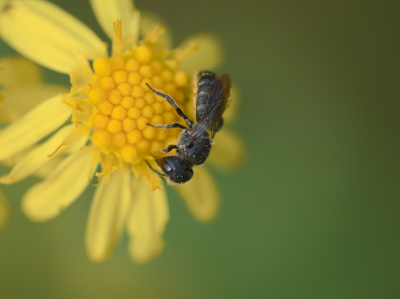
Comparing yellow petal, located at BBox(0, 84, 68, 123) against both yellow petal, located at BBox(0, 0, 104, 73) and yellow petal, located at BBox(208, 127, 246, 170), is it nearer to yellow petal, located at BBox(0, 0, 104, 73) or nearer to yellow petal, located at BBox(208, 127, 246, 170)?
yellow petal, located at BBox(0, 0, 104, 73)

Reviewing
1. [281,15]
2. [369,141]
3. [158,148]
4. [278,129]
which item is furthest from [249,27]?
[158,148]

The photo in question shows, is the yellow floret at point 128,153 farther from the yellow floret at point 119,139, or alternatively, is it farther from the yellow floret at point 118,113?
the yellow floret at point 118,113

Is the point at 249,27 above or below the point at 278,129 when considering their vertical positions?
above

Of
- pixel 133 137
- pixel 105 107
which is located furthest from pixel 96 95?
pixel 133 137

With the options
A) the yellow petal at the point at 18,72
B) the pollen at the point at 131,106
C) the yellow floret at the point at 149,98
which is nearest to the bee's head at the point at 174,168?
the pollen at the point at 131,106

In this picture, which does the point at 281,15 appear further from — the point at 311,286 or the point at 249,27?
the point at 311,286

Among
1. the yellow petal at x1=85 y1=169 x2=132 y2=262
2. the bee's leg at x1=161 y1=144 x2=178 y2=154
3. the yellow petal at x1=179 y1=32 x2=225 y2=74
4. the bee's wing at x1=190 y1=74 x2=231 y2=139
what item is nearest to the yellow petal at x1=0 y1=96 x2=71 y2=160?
the yellow petal at x1=85 y1=169 x2=132 y2=262
